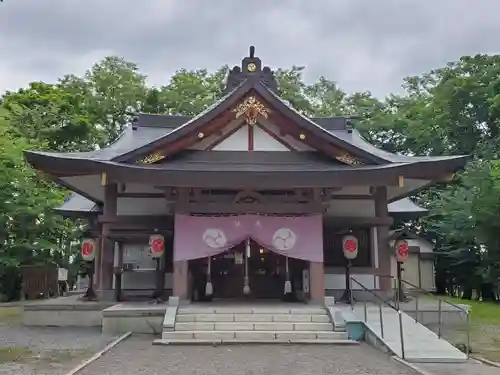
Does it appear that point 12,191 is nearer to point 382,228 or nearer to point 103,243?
point 103,243

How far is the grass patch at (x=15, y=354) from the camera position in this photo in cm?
787

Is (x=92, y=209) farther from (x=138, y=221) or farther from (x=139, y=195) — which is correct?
(x=138, y=221)

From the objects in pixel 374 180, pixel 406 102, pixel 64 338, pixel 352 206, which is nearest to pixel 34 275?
pixel 64 338

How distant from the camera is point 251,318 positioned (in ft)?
33.7

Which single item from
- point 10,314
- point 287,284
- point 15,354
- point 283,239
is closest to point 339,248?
point 287,284

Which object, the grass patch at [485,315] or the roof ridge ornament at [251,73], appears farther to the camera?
the roof ridge ornament at [251,73]

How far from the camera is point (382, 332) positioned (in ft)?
29.9

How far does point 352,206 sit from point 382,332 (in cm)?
510

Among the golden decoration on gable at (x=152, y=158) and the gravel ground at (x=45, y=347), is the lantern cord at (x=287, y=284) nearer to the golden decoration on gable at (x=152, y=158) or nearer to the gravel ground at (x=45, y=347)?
the golden decoration on gable at (x=152, y=158)

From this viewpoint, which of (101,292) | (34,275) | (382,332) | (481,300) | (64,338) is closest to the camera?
(382,332)

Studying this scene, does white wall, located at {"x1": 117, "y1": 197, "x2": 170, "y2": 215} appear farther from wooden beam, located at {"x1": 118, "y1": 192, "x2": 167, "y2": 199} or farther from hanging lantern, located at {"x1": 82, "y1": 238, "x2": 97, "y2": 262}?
hanging lantern, located at {"x1": 82, "y1": 238, "x2": 97, "y2": 262}

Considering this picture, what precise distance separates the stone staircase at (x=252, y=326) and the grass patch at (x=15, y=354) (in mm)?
2172

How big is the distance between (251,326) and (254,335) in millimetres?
399

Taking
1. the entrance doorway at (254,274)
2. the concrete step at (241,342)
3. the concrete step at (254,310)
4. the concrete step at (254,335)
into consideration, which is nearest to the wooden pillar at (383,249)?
the entrance doorway at (254,274)
